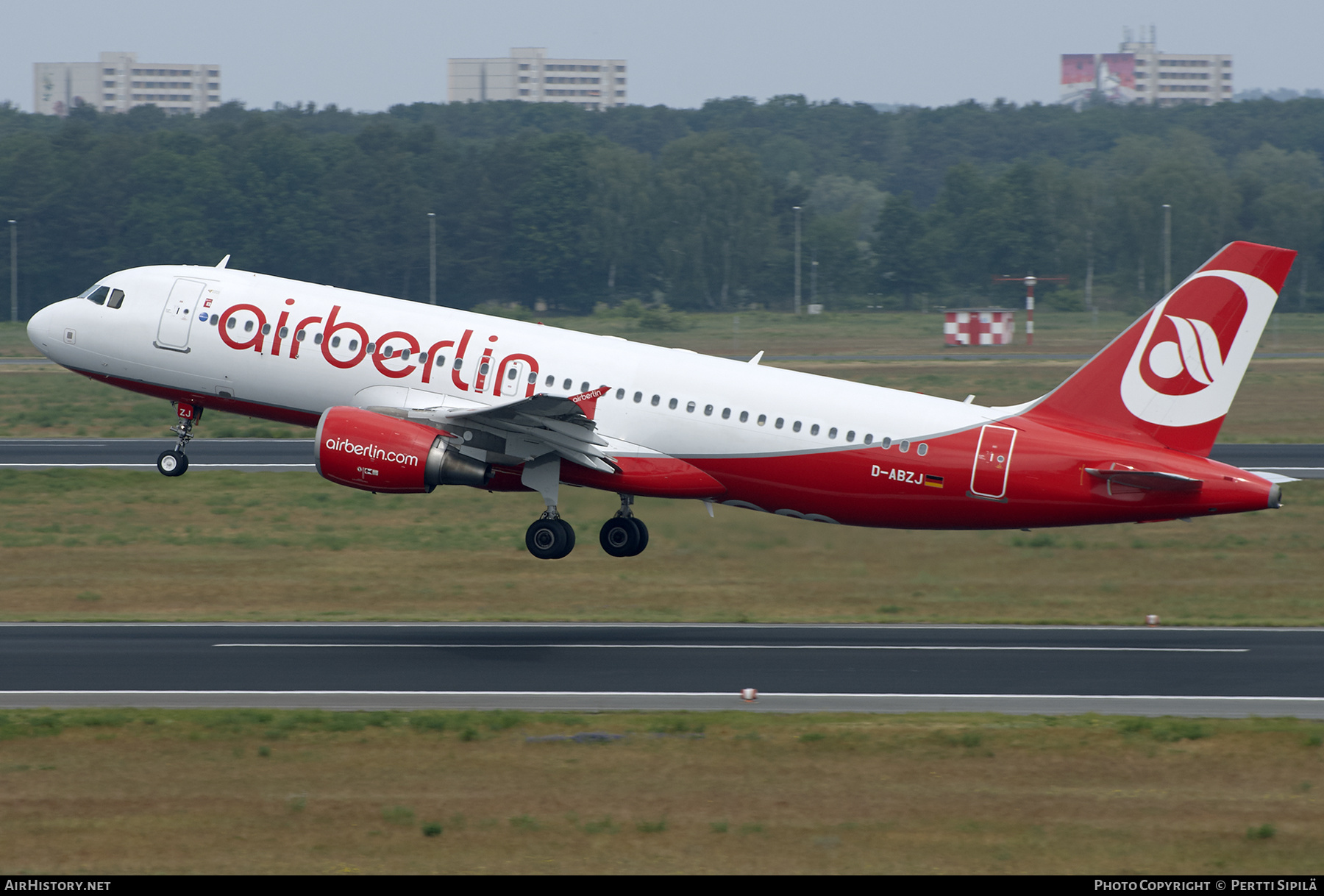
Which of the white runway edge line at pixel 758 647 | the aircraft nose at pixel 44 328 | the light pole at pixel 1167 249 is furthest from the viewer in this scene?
the light pole at pixel 1167 249

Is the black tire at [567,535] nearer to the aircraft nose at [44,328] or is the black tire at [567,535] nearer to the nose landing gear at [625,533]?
the nose landing gear at [625,533]

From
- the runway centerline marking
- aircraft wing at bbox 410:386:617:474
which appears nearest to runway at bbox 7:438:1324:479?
aircraft wing at bbox 410:386:617:474

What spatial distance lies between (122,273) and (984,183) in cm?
12927

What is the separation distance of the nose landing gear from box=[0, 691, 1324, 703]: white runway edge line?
8.08 m

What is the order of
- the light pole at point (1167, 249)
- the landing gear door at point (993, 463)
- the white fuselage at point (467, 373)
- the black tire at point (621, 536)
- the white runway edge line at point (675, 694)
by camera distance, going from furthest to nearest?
the light pole at point (1167, 249)
the black tire at point (621, 536)
the white fuselage at point (467, 373)
the landing gear door at point (993, 463)
the white runway edge line at point (675, 694)

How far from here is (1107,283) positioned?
144625mm

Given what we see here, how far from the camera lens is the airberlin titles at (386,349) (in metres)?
34.4

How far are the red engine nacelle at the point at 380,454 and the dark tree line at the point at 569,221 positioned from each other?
99815mm

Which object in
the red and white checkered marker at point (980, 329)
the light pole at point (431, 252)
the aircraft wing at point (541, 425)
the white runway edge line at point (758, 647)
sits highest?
the light pole at point (431, 252)

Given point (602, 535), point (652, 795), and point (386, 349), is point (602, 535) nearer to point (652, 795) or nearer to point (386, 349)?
point (386, 349)

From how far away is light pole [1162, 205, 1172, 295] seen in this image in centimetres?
13750

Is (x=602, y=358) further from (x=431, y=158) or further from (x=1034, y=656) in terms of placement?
(x=431, y=158)

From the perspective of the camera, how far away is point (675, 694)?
27969 mm

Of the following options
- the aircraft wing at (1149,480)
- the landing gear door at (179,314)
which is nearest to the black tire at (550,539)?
the landing gear door at (179,314)
